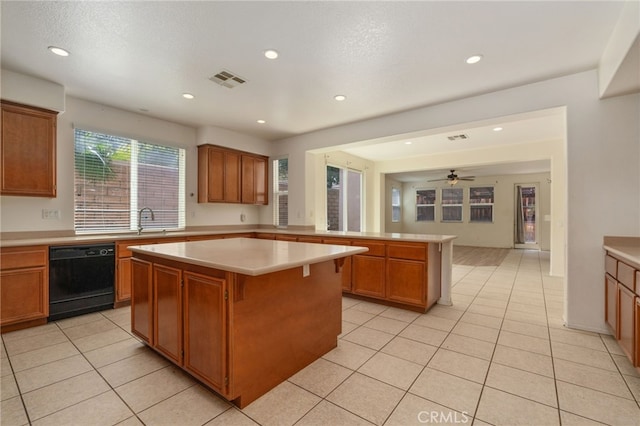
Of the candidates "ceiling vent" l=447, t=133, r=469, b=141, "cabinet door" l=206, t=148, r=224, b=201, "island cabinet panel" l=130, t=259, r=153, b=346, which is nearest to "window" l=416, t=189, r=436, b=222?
"ceiling vent" l=447, t=133, r=469, b=141

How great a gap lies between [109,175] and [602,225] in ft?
19.1

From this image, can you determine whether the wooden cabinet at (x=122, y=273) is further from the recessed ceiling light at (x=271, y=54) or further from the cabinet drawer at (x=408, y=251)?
the cabinet drawer at (x=408, y=251)

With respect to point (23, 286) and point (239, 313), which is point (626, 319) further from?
point (23, 286)

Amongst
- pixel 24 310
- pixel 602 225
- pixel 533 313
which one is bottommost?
pixel 533 313

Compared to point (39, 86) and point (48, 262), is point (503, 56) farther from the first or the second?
point (48, 262)

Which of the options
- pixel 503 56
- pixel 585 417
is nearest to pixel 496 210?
pixel 503 56

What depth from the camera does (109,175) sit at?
13.3 ft

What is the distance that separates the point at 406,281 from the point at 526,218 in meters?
8.64

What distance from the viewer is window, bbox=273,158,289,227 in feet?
18.9

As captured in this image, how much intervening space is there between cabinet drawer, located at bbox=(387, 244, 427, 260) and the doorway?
834 centimetres

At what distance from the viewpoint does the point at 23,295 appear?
2.93m

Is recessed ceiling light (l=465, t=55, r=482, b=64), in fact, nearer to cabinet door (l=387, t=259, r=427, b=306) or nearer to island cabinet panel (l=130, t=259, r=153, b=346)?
cabinet door (l=387, t=259, r=427, b=306)

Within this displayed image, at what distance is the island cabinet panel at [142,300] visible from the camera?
237cm

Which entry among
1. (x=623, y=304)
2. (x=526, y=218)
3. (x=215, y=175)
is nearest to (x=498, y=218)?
(x=526, y=218)
